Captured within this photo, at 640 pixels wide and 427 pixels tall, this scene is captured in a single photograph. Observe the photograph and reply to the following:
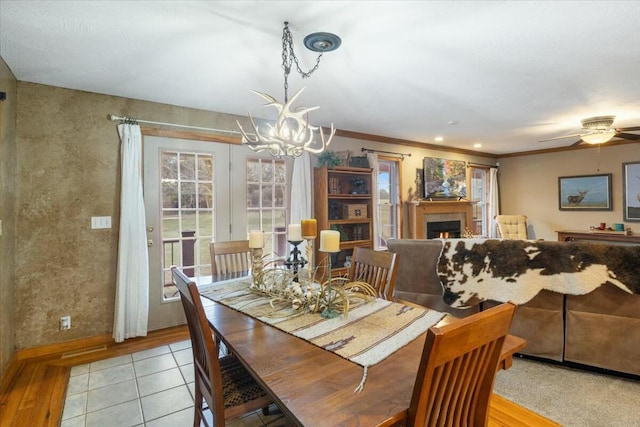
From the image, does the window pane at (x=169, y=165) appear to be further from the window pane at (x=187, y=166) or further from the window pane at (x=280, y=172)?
the window pane at (x=280, y=172)

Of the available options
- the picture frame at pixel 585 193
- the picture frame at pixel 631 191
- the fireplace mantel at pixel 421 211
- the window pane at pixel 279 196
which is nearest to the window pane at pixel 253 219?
the window pane at pixel 279 196

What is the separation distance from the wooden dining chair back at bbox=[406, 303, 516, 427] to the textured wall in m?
3.29

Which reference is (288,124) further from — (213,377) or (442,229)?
(442,229)

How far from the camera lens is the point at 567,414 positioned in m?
2.00

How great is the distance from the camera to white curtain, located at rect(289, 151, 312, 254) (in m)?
4.28

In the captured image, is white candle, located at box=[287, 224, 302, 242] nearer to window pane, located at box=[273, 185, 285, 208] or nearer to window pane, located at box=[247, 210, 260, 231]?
window pane, located at box=[247, 210, 260, 231]

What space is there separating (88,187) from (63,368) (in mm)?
1588

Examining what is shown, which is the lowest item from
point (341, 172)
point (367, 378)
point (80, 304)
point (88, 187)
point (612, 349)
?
point (612, 349)

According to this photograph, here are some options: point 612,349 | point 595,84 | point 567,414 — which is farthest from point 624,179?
point 567,414

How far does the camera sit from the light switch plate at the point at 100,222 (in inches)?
123

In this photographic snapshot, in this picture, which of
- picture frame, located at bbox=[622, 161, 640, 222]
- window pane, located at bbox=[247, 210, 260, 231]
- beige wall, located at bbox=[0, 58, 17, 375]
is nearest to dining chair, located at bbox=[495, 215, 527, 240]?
picture frame, located at bbox=[622, 161, 640, 222]

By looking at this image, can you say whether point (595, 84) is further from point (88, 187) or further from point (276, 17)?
point (88, 187)

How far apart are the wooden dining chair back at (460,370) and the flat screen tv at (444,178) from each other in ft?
17.0

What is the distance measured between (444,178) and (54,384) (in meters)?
6.20
